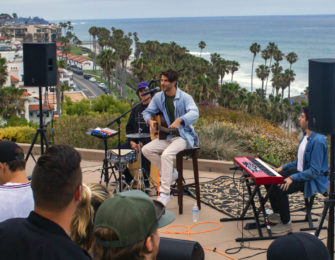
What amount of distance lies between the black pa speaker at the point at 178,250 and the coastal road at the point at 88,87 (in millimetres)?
83136

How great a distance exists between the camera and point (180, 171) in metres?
6.48

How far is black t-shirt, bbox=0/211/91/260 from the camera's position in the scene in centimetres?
220

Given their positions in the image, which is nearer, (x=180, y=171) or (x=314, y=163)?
(x=314, y=163)

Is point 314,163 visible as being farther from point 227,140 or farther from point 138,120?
point 227,140

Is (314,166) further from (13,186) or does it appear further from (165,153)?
(13,186)

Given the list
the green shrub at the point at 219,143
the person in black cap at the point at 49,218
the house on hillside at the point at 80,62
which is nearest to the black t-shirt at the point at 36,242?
the person in black cap at the point at 49,218

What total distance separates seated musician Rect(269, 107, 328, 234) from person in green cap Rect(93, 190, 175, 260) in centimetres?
402

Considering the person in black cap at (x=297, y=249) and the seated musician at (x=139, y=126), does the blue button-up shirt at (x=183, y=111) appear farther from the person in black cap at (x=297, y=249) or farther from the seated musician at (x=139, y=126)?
the person in black cap at (x=297, y=249)

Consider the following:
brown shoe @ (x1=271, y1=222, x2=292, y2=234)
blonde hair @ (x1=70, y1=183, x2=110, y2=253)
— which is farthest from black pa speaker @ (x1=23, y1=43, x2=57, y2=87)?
blonde hair @ (x1=70, y1=183, x2=110, y2=253)

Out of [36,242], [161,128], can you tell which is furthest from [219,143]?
[36,242]

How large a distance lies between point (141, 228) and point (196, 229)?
4.26m

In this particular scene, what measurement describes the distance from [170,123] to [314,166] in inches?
80.2

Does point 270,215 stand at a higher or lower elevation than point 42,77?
lower

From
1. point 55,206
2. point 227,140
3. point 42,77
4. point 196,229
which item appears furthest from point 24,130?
point 55,206
